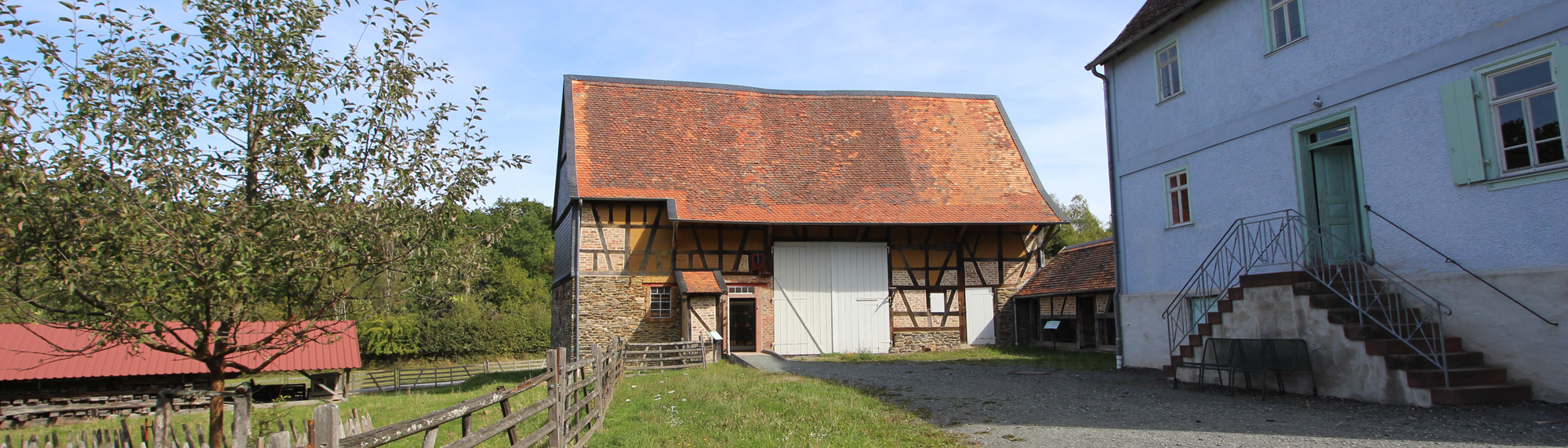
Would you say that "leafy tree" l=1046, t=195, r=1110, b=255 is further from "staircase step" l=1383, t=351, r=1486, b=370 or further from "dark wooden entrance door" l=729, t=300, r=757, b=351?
"staircase step" l=1383, t=351, r=1486, b=370

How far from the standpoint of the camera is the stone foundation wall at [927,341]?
22562mm

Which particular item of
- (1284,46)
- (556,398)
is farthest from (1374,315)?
(556,398)

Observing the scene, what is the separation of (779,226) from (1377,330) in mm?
14152

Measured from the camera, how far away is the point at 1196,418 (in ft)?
27.6

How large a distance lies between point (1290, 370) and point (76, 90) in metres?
11.0

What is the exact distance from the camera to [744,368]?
55.7 ft

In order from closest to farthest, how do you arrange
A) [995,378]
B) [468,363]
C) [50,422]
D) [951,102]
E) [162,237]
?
[162,237] → [995,378] → [50,422] → [951,102] → [468,363]

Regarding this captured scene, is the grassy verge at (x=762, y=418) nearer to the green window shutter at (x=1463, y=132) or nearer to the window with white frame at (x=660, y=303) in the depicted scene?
the green window shutter at (x=1463, y=132)

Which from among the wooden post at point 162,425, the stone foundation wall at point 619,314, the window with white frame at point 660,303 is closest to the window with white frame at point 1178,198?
the stone foundation wall at point 619,314

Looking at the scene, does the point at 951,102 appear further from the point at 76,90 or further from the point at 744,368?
the point at 76,90

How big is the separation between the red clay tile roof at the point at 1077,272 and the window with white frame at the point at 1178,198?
5619mm

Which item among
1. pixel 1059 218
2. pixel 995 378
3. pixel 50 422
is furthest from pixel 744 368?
pixel 50 422

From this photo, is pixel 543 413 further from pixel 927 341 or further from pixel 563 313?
pixel 927 341

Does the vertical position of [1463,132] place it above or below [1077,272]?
above
